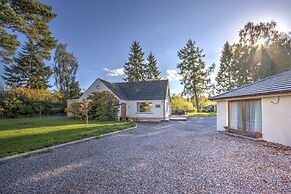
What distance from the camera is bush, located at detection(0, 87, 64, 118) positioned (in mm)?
20609

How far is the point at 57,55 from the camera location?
3394cm

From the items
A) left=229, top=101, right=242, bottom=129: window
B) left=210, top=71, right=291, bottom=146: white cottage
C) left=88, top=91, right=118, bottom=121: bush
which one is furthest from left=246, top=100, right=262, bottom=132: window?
left=88, top=91, right=118, bottom=121: bush

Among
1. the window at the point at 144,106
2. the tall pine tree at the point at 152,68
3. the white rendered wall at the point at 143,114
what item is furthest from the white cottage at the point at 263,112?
the tall pine tree at the point at 152,68

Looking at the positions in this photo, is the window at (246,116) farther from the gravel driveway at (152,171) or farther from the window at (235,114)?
the gravel driveway at (152,171)

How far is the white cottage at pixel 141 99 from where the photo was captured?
66.3ft

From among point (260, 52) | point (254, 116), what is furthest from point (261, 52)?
point (254, 116)

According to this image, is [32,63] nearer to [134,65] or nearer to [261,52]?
[134,65]

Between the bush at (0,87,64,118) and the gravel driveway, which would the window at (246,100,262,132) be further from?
the bush at (0,87,64,118)

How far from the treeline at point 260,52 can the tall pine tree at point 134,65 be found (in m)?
19.6

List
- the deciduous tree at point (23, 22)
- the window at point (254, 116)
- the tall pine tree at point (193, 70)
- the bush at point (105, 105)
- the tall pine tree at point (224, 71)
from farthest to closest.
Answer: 1. the tall pine tree at point (224, 71)
2. the tall pine tree at point (193, 70)
3. the bush at point (105, 105)
4. the deciduous tree at point (23, 22)
5. the window at point (254, 116)

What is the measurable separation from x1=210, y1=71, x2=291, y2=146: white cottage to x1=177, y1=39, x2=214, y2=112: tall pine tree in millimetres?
24076

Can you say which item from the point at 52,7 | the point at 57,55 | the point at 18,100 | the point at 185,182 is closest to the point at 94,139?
the point at 185,182

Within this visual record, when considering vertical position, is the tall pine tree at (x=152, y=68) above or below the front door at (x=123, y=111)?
above

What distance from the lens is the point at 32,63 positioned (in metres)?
33.0
